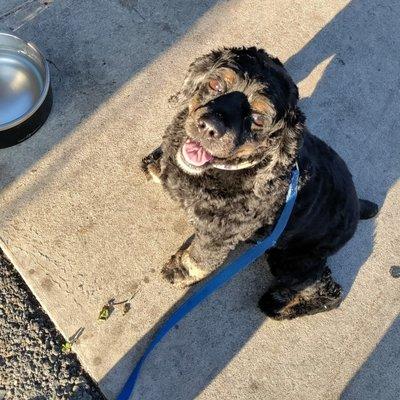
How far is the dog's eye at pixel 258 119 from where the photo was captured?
317cm

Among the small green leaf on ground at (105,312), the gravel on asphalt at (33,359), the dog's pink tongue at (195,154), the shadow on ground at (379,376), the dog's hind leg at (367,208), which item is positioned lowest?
the gravel on asphalt at (33,359)

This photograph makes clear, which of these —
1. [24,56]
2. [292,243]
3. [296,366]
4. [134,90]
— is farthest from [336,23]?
[296,366]

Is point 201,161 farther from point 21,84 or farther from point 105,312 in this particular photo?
A: point 21,84

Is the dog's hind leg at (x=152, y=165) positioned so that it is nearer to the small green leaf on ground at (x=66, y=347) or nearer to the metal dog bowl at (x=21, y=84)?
the metal dog bowl at (x=21, y=84)

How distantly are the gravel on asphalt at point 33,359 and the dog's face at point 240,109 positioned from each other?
1995 millimetres

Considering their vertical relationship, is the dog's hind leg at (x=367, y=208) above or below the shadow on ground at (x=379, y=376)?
above

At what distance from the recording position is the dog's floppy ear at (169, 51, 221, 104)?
3.36 meters

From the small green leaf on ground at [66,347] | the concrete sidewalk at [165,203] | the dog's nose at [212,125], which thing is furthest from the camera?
the concrete sidewalk at [165,203]

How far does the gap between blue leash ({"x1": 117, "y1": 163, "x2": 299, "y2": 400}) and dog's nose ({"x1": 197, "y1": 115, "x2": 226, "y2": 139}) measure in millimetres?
647

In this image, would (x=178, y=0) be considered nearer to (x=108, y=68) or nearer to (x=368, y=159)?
(x=108, y=68)

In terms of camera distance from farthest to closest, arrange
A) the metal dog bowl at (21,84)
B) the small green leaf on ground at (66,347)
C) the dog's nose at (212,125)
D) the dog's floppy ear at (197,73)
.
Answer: the metal dog bowl at (21,84)
the small green leaf on ground at (66,347)
the dog's floppy ear at (197,73)
the dog's nose at (212,125)

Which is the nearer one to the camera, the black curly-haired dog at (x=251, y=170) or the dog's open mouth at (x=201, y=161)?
the black curly-haired dog at (x=251, y=170)

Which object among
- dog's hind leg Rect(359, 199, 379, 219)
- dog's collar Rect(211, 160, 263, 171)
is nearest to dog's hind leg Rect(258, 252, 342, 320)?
dog's hind leg Rect(359, 199, 379, 219)

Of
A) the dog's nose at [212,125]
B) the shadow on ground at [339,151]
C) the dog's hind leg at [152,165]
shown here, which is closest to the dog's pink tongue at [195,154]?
the dog's nose at [212,125]
